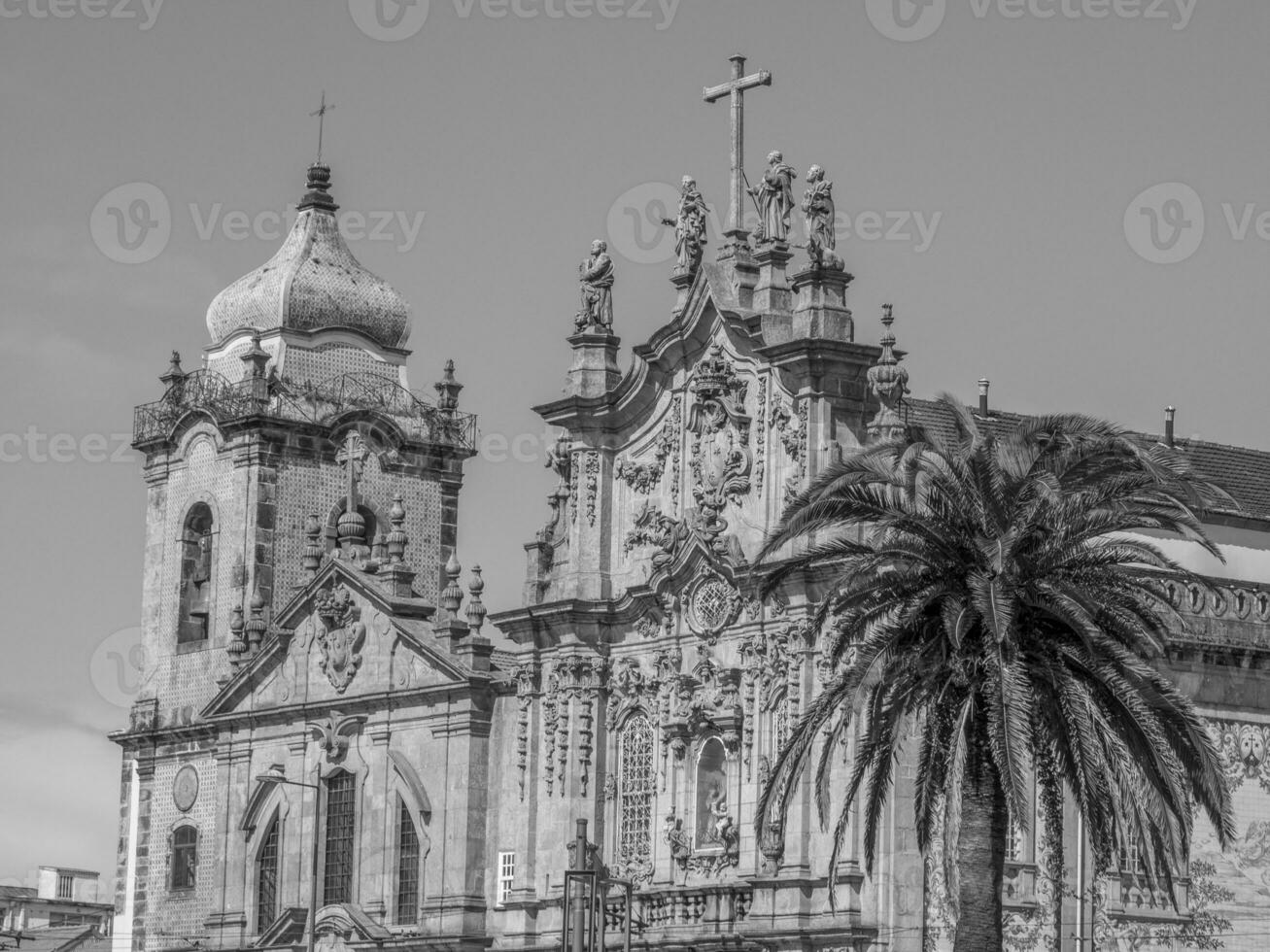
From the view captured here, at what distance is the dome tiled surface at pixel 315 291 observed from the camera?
72500mm

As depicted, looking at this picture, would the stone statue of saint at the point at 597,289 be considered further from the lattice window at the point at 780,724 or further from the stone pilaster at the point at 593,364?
the lattice window at the point at 780,724

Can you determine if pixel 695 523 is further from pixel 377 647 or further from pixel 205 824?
pixel 205 824

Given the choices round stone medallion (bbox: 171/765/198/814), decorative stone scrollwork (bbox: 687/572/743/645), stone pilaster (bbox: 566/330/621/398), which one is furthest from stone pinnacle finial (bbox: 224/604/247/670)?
decorative stone scrollwork (bbox: 687/572/743/645)

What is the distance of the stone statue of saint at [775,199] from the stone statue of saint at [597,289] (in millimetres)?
4522

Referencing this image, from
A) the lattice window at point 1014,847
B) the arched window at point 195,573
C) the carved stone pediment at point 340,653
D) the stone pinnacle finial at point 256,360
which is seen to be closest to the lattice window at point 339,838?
the carved stone pediment at point 340,653

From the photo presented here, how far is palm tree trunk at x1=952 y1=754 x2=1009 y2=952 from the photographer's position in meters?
40.1

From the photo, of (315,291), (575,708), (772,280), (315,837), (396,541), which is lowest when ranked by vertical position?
(315,837)

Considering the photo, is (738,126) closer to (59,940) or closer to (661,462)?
(661,462)

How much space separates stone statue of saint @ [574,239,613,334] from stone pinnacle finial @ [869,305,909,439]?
811cm

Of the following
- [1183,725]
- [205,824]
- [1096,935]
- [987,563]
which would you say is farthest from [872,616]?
[205,824]

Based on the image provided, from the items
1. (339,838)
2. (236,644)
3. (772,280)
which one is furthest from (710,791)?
(236,644)

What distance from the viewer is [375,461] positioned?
72125mm

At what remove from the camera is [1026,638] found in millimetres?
39938

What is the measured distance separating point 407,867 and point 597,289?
12.7 metres
